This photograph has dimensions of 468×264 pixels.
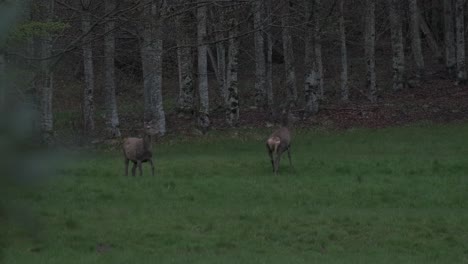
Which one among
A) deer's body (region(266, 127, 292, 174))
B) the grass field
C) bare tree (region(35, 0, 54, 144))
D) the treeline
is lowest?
the grass field

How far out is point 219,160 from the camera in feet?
75.0

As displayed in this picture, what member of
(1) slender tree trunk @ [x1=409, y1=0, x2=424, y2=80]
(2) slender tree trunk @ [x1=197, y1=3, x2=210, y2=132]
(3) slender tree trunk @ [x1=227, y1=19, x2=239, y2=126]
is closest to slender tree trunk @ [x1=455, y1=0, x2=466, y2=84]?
(1) slender tree trunk @ [x1=409, y1=0, x2=424, y2=80]

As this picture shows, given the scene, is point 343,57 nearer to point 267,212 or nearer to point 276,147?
point 276,147

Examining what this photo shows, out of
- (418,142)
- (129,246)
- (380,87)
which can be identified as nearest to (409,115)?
(418,142)

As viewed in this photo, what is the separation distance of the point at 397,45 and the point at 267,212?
2671 centimetres

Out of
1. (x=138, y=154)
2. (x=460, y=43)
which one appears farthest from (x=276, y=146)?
(x=460, y=43)

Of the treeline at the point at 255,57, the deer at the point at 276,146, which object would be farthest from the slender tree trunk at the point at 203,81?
the deer at the point at 276,146

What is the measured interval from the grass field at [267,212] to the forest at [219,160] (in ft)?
0.16

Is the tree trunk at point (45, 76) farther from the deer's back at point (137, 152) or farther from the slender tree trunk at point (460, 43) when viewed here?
the slender tree trunk at point (460, 43)

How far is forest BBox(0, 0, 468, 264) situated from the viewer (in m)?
1.57

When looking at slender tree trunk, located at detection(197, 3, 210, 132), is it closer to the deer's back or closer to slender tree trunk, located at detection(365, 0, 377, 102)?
slender tree trunk, located at detection(365, 0, 377, 102)

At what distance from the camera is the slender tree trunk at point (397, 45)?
128 feet

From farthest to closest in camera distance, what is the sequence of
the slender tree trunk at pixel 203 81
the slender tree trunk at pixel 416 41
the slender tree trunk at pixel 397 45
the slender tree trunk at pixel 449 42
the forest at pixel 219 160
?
the slender tree trunk at pixel 449 42, the slender tree trunk at pixel 416 41, the slender tree trunk at pixel 397 45, the slender tree trunk at pixel 203 81, the forest at pixel 219 160

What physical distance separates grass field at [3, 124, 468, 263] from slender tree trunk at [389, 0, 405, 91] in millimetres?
15969
